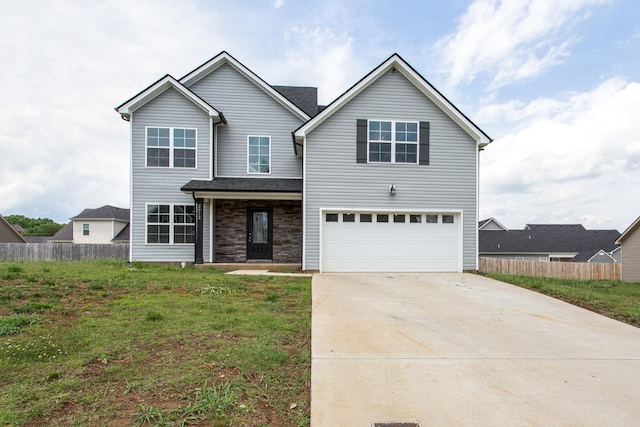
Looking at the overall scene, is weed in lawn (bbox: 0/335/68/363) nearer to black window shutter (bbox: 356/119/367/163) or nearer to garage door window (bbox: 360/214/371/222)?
garage door window (bbox: 360/214/371/222)

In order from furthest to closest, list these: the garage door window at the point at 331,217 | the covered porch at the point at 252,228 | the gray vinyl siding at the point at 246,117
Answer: the gray vinyl siding at the point at 246,117, the covered porch at the point at 252,228, the garage door window at the point at 331,217

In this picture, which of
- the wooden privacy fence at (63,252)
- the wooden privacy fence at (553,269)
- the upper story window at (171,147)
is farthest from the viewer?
the wooden privacy fence at (63,252)

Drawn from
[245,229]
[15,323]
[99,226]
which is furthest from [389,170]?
[99,226]

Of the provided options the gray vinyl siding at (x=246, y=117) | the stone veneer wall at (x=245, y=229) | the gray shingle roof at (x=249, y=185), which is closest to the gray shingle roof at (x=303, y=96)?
the gray vinyl siding at (x=246, y=117)

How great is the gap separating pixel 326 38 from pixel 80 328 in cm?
1235

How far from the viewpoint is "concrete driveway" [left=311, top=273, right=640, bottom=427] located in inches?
121

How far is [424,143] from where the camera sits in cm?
1319

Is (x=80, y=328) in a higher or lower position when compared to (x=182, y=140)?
lower

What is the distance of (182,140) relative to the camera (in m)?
13.9

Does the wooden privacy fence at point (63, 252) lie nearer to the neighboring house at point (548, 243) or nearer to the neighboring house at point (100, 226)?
the neighboring house at point (100, 226)

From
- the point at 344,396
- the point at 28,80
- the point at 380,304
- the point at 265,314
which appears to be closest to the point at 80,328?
the point at 265,314

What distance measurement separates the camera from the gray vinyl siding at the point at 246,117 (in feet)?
48.4

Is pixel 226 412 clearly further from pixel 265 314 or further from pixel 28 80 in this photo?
pixel 28 80

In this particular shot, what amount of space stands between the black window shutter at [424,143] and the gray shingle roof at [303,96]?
5.35 m
